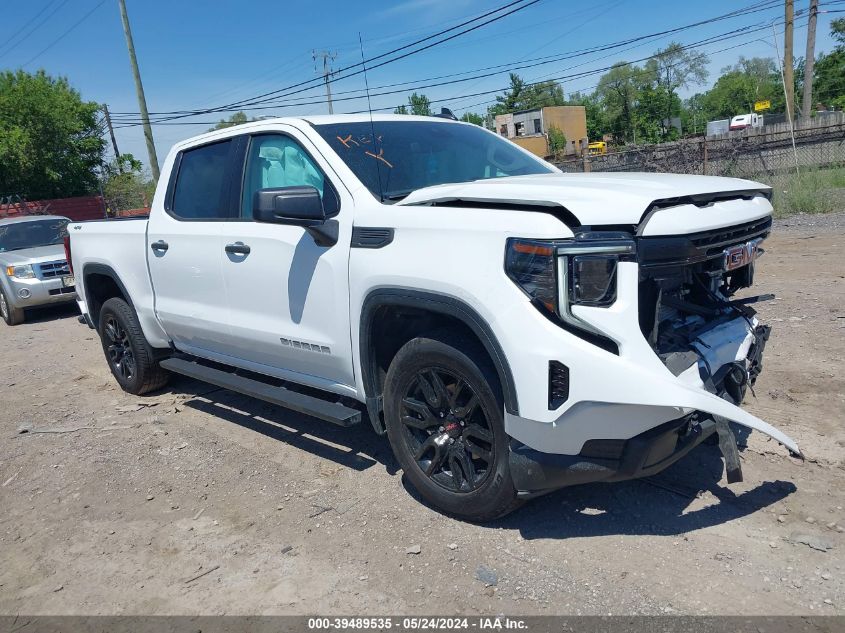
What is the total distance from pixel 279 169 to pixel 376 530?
7.30ft

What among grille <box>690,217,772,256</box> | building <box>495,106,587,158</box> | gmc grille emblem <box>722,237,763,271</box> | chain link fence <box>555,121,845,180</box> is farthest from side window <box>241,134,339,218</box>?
building <box>495,106,587,158</box>

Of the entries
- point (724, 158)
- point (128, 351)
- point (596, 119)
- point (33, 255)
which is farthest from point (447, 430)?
point (596, 119)

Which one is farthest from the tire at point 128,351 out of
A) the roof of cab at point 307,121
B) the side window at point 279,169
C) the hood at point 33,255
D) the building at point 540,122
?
the building at point 540,122

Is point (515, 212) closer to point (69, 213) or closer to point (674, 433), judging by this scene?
point (674, 433)

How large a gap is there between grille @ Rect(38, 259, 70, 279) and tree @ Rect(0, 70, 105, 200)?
21.7 m

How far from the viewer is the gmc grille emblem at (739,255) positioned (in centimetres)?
305

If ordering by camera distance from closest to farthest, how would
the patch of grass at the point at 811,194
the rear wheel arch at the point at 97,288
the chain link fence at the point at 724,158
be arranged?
the rear wheel arch at the point at 97,288
the patch of grass at the point at 811,194
the chain link fence at the point at 724,158

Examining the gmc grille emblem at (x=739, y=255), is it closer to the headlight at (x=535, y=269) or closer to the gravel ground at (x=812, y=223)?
the headlight at (x=535, y=269)

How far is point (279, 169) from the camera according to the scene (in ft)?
13.8

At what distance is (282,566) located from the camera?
Answer: 3.24 m

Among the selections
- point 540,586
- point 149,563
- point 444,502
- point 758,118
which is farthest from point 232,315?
point 758,118

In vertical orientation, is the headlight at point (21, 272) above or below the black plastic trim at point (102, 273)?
below

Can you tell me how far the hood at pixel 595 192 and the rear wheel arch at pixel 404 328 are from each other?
48cm

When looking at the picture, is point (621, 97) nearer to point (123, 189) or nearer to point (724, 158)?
point (123, 189)
